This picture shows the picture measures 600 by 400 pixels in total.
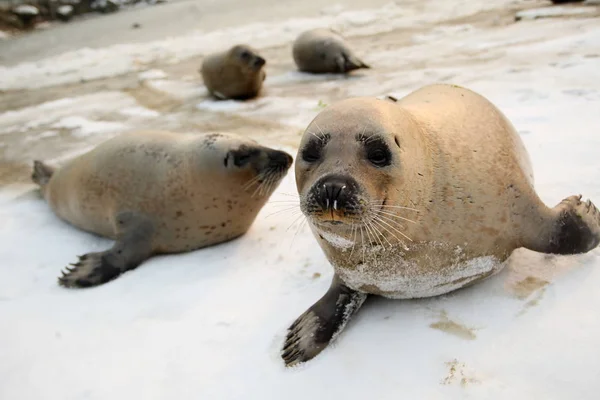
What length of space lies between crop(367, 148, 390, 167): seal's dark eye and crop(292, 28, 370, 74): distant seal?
5.18 m

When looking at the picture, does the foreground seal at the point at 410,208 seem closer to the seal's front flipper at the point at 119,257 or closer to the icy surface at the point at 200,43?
the seal's front flipper at the point at 119,257

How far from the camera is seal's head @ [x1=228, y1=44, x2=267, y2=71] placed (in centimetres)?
647

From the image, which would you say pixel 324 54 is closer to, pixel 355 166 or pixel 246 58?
pixel 246 58

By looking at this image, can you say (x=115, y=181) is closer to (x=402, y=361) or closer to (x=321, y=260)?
(x=321, y=260)

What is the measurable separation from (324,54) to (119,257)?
15.3 feet

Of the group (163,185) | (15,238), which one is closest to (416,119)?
(163,185)

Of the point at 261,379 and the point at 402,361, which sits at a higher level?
the point at 402,361

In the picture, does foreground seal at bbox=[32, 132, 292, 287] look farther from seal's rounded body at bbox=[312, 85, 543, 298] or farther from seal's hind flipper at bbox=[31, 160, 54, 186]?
seal's rounded body at bbox=[312, 85, 543, 298]

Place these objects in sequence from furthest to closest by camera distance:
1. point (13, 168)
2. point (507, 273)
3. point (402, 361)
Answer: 1. point (13, 168)
2. point (507, 273)
3. point (402, 361)

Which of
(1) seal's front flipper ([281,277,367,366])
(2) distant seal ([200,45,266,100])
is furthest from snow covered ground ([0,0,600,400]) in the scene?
(2) distant seal ([200,45,266,100])

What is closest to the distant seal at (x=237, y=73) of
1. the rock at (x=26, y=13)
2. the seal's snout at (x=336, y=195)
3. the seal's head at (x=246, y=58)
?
the seal's head at (x=246, y=58)

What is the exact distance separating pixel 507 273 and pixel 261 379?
3.62 ft

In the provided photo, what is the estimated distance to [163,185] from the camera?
137 inches

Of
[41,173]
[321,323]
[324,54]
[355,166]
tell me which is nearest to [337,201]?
[355,166]
